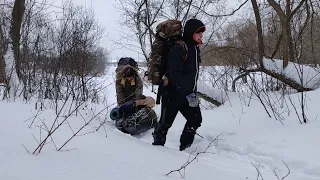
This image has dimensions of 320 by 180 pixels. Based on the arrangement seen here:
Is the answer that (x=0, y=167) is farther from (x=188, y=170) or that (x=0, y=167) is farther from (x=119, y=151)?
(x=188, y=170)

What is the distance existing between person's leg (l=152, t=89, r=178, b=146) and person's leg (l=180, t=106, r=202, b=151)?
0.13 metres

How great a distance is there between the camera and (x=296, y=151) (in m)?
3.15

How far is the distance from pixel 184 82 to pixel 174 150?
711mm

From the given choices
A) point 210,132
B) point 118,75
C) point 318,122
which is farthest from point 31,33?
point 318,122

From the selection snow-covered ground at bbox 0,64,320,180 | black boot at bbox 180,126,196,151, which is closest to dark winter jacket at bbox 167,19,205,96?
black boot at bbox 180,126,196,151

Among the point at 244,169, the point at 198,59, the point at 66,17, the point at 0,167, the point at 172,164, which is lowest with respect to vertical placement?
the point at 244,169

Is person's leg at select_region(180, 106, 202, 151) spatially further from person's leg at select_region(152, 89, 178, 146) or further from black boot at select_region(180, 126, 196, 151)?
person's leg at select_region(152, 89, 178, 146)

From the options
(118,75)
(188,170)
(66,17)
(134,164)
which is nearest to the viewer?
(134,164)

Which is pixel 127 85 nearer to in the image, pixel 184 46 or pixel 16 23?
pixel 184 46

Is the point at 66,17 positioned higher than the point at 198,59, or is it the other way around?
the point at 66,17

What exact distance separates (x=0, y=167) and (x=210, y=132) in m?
3.07

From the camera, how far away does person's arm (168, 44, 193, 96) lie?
10.8 ft

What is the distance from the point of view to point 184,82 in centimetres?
337

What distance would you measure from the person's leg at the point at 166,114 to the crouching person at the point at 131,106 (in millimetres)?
875
